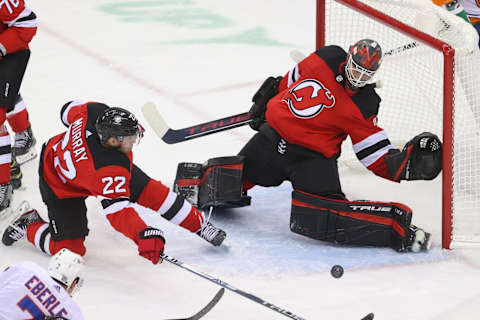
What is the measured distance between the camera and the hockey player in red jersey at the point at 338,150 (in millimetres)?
A: 3324

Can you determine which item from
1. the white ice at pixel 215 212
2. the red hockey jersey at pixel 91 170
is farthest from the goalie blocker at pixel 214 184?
the red hockey jersey at pixel 91 170

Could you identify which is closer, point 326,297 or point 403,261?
point 326,297

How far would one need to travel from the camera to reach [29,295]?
2.10 metres

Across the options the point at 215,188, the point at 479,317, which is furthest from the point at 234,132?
the point at 479,317

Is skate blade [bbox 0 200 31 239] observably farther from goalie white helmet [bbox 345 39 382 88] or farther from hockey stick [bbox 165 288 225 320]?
goalie white helmet [bbox 345 39 382 88]

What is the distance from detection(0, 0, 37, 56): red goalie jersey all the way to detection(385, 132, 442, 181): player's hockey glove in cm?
164

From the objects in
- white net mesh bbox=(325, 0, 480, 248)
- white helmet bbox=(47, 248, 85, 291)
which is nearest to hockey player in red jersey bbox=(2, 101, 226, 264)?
white helmet bbox=(47, 248, 85, 291)

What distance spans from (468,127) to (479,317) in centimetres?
101

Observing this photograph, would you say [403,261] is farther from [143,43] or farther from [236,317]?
[143,43]

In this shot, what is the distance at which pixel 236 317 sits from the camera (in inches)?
114

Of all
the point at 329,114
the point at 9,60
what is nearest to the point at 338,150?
the point at 329,114

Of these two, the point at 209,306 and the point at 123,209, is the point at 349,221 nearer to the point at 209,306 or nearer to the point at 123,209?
the point at 209,306

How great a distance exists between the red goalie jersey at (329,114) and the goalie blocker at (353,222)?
175 mm

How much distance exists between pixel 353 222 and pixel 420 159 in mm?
371
